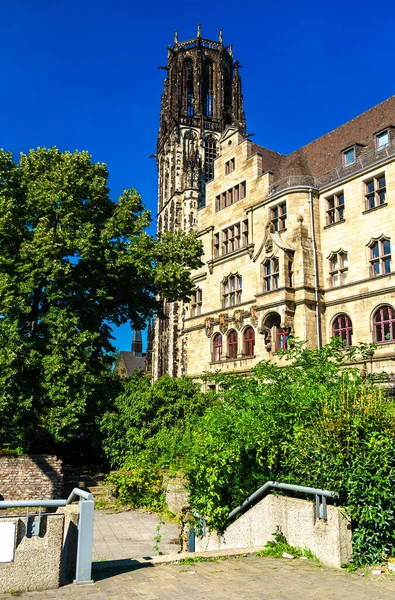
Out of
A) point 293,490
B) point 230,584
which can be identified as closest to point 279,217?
point 293,490

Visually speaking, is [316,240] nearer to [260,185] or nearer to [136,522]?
[260,185]

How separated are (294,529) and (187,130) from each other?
7221 cm

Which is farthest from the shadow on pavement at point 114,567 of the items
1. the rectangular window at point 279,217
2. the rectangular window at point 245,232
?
the rectangular window at point 245,232

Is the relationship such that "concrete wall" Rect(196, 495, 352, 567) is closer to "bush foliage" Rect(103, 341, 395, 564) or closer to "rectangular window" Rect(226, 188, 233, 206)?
"bush foliage" Rect(103, 341, 395, 564)

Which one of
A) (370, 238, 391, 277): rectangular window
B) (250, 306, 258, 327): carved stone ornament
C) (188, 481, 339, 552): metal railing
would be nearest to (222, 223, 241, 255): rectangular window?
(250, 306, 258, 327): carved stone ornament

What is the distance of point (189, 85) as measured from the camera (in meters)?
81.0

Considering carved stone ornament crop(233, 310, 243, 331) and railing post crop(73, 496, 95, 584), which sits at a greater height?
carved stone ornament crop(233, 310, 243, 331)

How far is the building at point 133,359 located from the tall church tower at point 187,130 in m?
38.4

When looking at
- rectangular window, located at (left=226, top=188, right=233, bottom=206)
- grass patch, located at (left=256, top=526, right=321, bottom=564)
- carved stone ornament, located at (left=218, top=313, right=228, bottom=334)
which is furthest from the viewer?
rectangular window, located at (left=226, top=188, right=233, bottom=206)

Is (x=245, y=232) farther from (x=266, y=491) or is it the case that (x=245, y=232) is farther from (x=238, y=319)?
(x=266, y=491)

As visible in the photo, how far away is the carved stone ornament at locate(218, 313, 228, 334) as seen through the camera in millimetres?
31906

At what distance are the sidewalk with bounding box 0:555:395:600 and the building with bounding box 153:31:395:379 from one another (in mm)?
16592

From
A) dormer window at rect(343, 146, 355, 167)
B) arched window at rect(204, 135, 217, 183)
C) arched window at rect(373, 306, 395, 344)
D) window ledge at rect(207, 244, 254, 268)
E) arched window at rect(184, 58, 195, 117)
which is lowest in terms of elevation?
arched window at rect(373, 306, 395, 344)

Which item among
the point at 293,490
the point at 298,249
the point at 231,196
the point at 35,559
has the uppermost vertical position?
the point at 231,196
